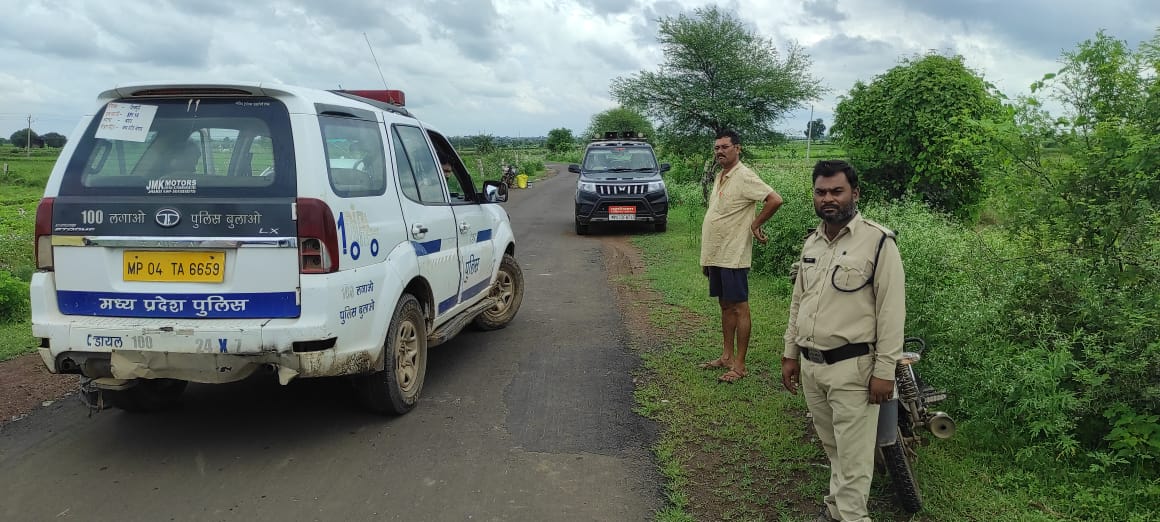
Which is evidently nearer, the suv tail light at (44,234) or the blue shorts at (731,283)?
the suv tail light at (44,234)

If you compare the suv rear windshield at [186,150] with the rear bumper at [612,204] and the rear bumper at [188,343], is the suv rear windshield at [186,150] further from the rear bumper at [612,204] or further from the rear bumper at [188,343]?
the rear bumper at [612,204]

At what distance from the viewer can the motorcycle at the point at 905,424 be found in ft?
10.3

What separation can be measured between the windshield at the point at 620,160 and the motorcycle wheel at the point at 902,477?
1194 centimetres

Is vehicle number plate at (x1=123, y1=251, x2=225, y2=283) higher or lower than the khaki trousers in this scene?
higher

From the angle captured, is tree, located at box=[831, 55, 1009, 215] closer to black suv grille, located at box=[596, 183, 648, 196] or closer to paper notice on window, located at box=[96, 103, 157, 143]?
black suv grille, located at box=[596, 183, 648, 196]

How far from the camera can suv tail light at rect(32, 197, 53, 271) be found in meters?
3.78

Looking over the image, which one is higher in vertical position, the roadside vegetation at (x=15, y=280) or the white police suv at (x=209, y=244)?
the white police suv at (x=209, y=244)

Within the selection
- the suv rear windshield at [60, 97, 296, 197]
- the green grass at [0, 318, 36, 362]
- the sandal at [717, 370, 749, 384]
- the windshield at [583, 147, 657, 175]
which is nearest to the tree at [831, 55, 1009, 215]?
the sandal at [717, 370, 749, 384]

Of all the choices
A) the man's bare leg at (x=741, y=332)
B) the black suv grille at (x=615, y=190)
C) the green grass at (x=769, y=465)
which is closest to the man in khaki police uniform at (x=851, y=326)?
the green grass at (x=769, y=465)

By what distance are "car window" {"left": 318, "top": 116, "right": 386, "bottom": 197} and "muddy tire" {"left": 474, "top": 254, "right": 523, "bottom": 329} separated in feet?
7.67

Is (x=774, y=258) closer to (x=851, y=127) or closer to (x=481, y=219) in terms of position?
(x=851, y=127)

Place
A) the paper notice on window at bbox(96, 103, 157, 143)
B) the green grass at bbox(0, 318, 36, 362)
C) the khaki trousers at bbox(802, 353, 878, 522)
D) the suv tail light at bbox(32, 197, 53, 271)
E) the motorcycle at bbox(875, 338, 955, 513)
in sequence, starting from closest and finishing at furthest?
the khaki trousers at bbox(802, 353, 878, 522) → the motorcycle at bbox(875, 338, 955, 513) → the suv tail light at bbox(32, 197, 53, 271) → the paper notice on window at bbox(96, 103, 157, 143) → the green grass at bbox(0, 318, 36, 362)

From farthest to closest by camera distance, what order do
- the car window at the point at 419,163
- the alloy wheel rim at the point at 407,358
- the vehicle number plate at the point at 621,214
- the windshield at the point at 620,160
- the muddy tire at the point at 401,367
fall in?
1. the windshield at the point at 620,160
2. the vehicle number plate at the point at 621,214
3. the car window at the point at 419,163
4. the alloy wheel rim at the point at 407,358
5. the muddy tire at the point at 401,367

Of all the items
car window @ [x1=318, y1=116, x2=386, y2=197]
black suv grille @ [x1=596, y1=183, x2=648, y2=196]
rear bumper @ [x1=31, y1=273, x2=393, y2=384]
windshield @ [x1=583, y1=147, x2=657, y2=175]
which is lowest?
rear bumper @ [x1=31, y1=273, x2=393, y2=384]
